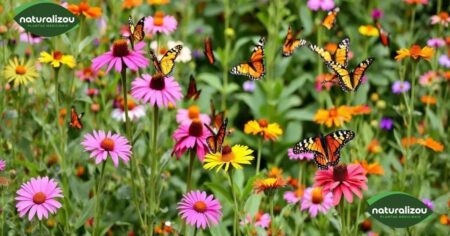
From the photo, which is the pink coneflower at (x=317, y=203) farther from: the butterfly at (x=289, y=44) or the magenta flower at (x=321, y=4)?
the magenta flower at (x=321, y=4)

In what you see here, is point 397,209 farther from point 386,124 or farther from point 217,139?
point 386,124

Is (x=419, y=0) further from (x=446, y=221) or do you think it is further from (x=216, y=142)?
(x=216, y=142)

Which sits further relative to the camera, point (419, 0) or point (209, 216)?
point (419, 0)

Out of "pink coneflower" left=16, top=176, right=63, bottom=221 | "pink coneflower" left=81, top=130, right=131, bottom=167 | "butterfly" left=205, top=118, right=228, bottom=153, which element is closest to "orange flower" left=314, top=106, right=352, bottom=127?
"butterfly" left=205, top=118, right=228, bottom=153

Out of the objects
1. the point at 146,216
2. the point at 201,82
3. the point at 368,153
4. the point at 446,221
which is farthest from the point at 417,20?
the point at 146,216

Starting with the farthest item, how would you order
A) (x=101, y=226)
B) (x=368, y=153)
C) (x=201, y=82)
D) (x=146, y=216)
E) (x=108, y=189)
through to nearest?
(x=201, y=82) < (x=368, y=153) < (x=108, y=189) < (x=101, y=226) < (x=146, y=216)

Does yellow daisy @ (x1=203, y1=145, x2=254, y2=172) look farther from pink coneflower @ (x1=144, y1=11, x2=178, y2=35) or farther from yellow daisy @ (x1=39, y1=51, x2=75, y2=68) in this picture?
pink coneflower @ (x1=144, y1=11, x2=178, y2=35)

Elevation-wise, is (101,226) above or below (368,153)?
below
